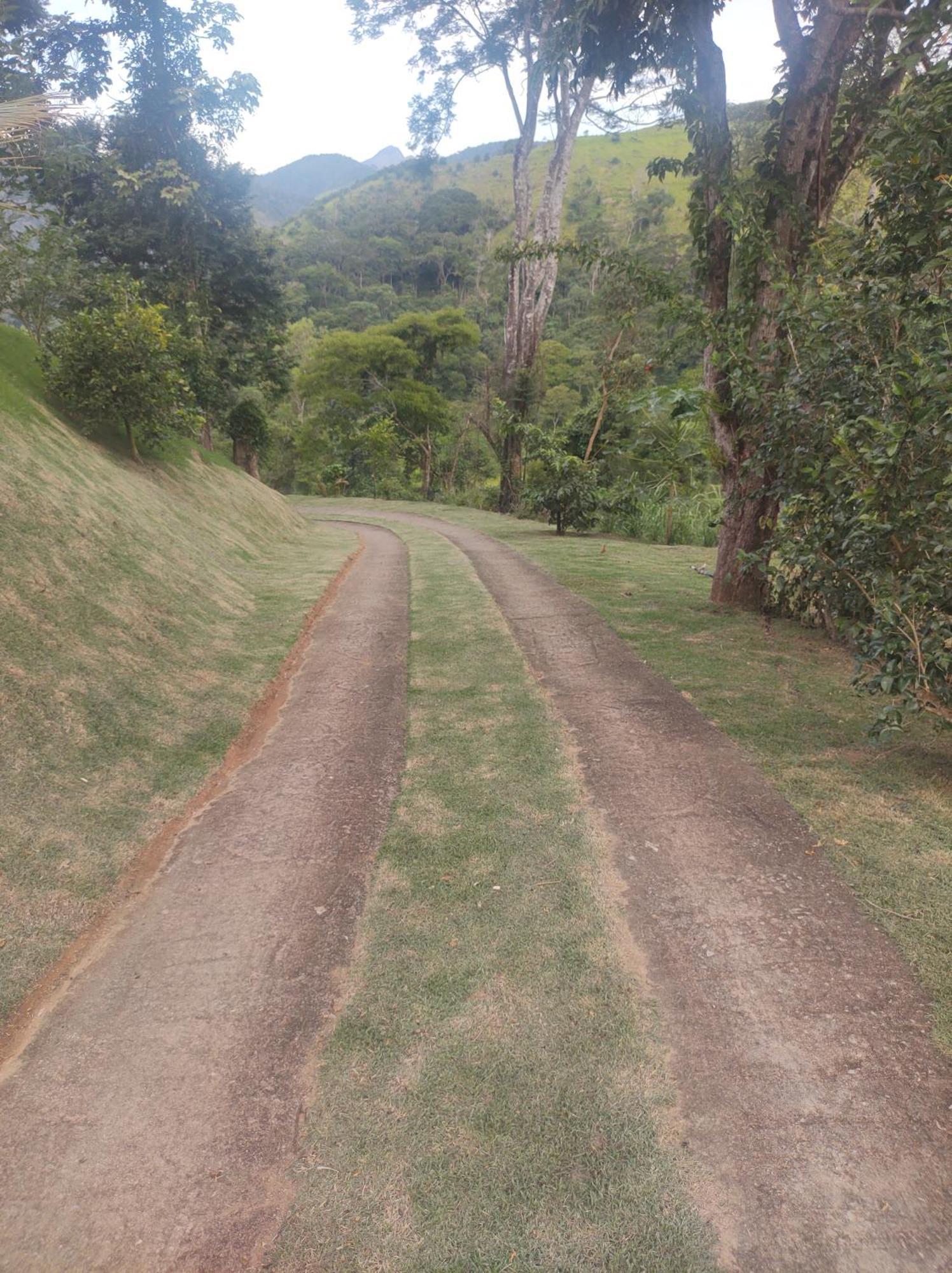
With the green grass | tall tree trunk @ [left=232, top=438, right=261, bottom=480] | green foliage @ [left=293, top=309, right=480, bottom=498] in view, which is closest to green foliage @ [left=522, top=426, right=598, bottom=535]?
tall tree trunk @ [left=232, top=438, right=261, bottom=480]

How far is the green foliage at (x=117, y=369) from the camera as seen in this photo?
513 inches

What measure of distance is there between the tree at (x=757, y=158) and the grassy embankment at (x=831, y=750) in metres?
1.45

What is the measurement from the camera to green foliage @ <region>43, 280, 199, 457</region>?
13.0 meters

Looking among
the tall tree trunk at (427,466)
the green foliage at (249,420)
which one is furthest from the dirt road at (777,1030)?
the tall tree trunk at (427,466)

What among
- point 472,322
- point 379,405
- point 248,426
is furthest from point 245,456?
point 472,322

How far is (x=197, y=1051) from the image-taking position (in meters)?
3.03

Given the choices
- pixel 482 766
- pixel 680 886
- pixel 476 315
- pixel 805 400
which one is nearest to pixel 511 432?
pixel 805 400

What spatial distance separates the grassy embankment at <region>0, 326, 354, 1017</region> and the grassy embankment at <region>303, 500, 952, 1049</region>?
4618 mm

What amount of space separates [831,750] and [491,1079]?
4228 mm

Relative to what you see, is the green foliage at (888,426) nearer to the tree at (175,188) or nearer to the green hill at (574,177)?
the tree at (175,188)

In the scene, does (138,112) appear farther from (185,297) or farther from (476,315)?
(476,315)

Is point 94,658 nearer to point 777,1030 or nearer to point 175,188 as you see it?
point 777,1030

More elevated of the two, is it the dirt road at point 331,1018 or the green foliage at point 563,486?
the green foliage at point 563,486

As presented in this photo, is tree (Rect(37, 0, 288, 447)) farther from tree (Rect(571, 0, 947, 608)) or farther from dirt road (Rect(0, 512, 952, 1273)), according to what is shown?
dirt road (Rect(0, 512, 952, 1273))
